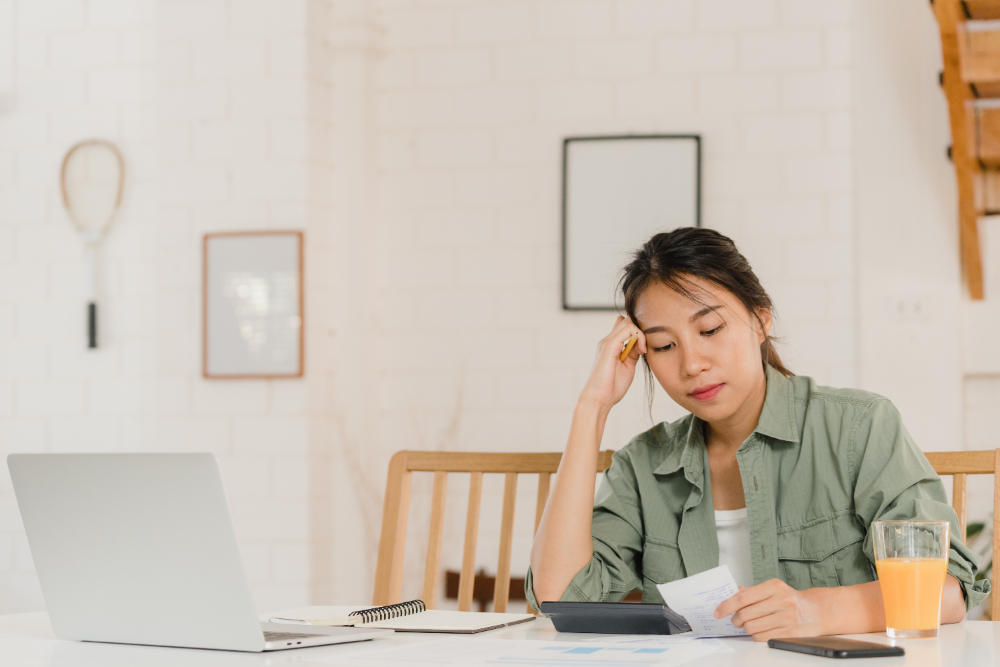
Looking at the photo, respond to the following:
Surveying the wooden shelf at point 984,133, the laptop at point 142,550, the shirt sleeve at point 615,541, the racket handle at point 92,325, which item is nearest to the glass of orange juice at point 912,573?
the shirt sleeve at point 615,541

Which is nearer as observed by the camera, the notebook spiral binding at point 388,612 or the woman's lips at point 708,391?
the notebook spiral binding at point 388,612

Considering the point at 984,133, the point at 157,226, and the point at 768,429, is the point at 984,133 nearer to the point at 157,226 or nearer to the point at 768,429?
the point at 768,429

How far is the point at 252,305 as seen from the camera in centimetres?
298

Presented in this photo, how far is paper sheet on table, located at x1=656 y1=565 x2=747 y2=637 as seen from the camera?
1161mm

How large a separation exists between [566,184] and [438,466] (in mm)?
1503

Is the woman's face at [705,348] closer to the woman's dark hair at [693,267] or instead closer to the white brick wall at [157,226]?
the woman's dark hair at [693,267]

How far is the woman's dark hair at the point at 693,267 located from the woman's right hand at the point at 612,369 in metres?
0.03

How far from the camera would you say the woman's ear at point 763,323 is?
1646mm

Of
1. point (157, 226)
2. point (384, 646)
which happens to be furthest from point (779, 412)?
point (157, 226)

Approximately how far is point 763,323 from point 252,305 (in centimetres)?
174

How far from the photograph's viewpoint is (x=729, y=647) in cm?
108

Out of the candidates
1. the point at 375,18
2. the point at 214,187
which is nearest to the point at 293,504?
the point at 214,187

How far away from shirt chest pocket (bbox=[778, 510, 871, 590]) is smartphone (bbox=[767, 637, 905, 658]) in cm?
46

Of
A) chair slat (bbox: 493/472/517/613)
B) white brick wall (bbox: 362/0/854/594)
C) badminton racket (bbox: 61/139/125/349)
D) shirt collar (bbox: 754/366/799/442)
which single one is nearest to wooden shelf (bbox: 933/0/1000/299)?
white brick wall (bbox: 362/0/854/594)
